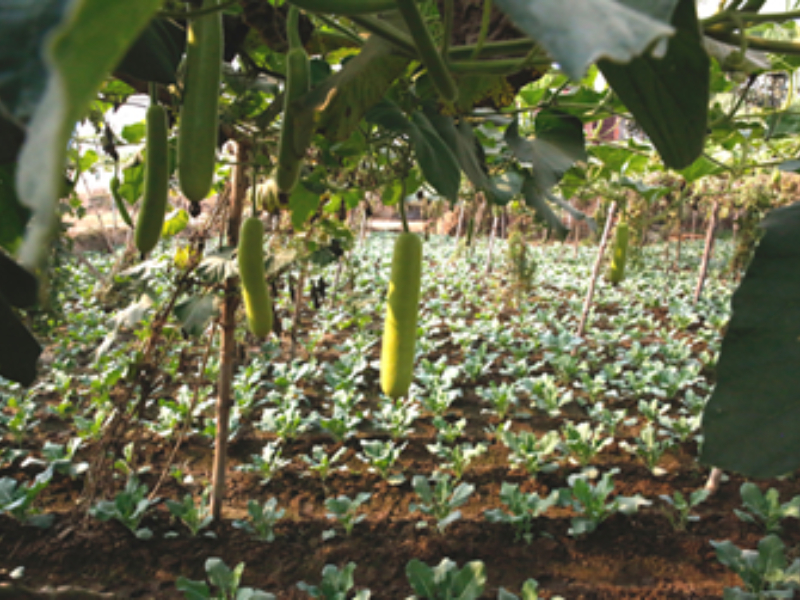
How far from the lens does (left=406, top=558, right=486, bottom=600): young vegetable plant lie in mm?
1961

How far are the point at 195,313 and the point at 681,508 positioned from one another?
7.54 ft

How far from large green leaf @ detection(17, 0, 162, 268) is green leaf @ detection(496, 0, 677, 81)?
161mm

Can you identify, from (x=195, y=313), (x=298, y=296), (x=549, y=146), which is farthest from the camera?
(x=298, y=296)

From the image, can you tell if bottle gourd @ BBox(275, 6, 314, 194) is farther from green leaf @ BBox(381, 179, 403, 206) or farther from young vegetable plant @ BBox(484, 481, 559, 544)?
young vegetable plant @ BBox(484, 481, 559, 544)

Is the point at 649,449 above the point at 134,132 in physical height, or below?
below

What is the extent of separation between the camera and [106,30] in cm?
15

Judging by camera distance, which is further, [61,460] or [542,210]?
[61,460]

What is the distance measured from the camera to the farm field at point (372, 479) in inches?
89.6

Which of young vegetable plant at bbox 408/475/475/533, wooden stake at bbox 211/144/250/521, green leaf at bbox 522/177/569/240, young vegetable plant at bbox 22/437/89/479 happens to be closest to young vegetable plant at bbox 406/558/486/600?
young vegetable plant at bbox 408/475/475/533

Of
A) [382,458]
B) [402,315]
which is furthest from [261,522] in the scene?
[402,315]

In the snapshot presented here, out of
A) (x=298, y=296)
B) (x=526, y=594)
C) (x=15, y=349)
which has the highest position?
(x=15, y=349)

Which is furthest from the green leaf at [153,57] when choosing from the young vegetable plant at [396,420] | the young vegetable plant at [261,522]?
the young vegetable plant at [396,420]

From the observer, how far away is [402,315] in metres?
0.97

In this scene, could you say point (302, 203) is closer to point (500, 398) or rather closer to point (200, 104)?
point (200, 104)
